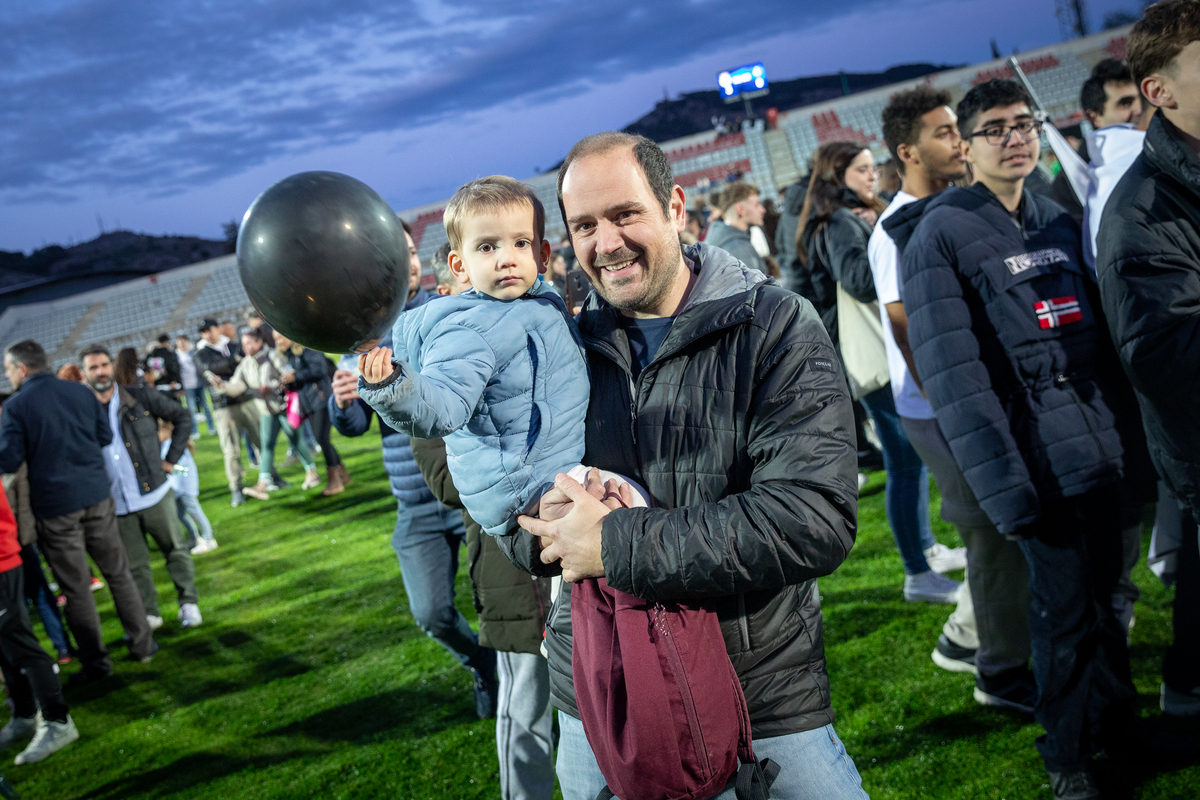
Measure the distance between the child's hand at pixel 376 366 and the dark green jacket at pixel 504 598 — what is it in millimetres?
1292

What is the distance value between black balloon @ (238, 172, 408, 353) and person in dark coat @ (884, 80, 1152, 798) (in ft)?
6.08

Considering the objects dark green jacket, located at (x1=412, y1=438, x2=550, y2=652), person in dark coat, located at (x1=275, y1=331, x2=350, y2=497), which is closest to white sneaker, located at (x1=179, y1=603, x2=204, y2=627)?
person in dark coat, located at (x1=275, y1=331, x2=350, y2=497)

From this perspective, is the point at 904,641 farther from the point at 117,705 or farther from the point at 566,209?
the point at 117,705

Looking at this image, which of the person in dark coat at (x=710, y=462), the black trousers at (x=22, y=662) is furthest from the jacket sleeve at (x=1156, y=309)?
the black trousers at (x=22, y=662)

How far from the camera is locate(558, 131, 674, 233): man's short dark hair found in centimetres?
160

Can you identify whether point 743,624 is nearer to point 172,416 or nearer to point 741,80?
point 172,416

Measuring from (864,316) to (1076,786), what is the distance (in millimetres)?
2532

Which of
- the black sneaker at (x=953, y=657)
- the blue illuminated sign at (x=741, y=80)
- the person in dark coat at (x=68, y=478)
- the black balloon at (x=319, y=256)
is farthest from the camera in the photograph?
the blue illuminated sign at (x=741, y=80)

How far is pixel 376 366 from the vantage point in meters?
1.34

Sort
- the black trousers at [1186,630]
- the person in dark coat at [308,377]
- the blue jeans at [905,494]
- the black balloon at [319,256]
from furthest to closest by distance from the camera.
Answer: the person in dark coat at [308,377]
the blue jeans at [905,494]
the black trousers at [1186,630]
the black balloon at [319,256]

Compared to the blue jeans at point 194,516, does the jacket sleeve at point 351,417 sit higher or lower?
higher

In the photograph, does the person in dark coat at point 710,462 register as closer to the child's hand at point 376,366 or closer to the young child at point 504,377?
the young child at point 504,377

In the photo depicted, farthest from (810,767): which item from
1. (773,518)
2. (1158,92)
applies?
(1158,92)

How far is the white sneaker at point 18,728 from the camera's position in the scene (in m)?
4.63
